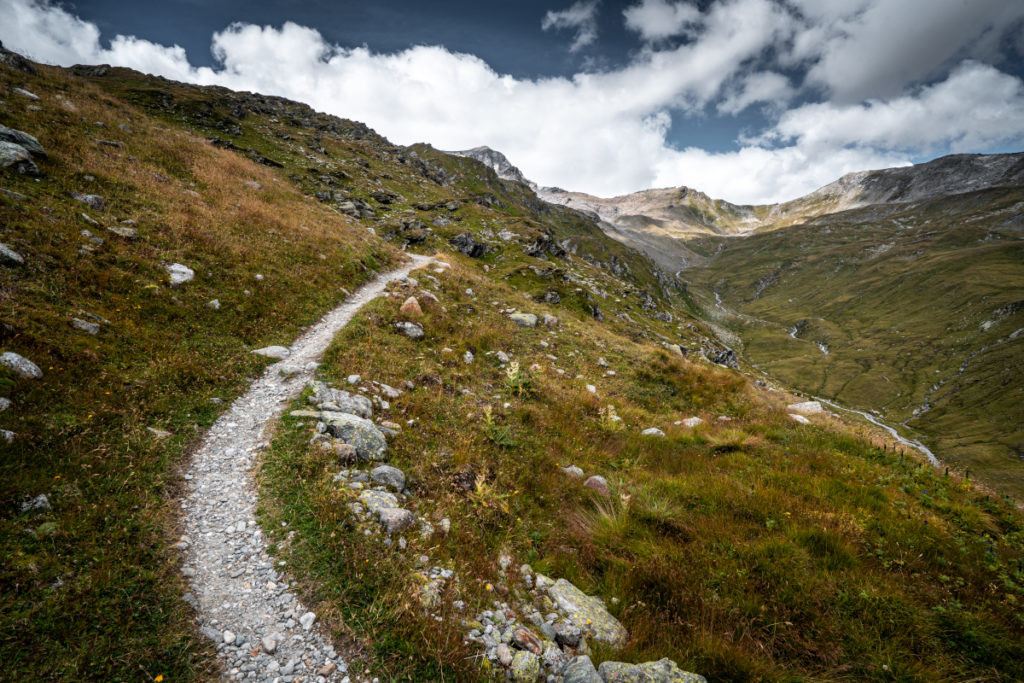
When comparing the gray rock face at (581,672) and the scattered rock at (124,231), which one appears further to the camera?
the scattered rock at (124,231)

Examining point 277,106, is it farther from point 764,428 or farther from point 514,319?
point 764,428

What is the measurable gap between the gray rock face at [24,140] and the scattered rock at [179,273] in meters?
8.50

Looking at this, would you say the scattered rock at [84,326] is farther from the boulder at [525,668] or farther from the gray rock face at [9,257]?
the boulder at [525,668]

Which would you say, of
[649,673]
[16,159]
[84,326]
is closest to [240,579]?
[649,673]

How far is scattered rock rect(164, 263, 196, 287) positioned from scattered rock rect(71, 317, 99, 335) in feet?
14.1

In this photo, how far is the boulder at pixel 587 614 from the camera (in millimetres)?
5363

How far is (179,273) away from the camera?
14070 millimetres

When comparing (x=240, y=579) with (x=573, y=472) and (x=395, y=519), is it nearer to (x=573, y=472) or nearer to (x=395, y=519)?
(x=395, y=519)

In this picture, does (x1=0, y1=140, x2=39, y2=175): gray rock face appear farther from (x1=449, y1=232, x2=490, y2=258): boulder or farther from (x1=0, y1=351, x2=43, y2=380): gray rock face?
(x1=449, y1=232, x2=490, y2=258): boulder

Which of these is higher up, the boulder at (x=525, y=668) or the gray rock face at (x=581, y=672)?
the gray rock face at (x=581, y=672)

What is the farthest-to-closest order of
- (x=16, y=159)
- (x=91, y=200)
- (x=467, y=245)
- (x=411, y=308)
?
1. (x=467, y=245)
2. (x=411, y=308)
3. (x=91, y=200)
4. (x=16, y=159)

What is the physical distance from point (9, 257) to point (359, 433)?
10.9 m

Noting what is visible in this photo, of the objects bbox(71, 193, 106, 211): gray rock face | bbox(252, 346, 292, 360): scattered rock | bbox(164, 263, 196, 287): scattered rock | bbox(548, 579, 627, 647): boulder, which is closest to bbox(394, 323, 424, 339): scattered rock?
bbox(252, 346, 292, 360): scattered rock

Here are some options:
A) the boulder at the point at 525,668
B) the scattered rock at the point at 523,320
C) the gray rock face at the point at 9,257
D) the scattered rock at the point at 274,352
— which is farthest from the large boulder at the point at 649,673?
the scattered rock at the point at 523,320
